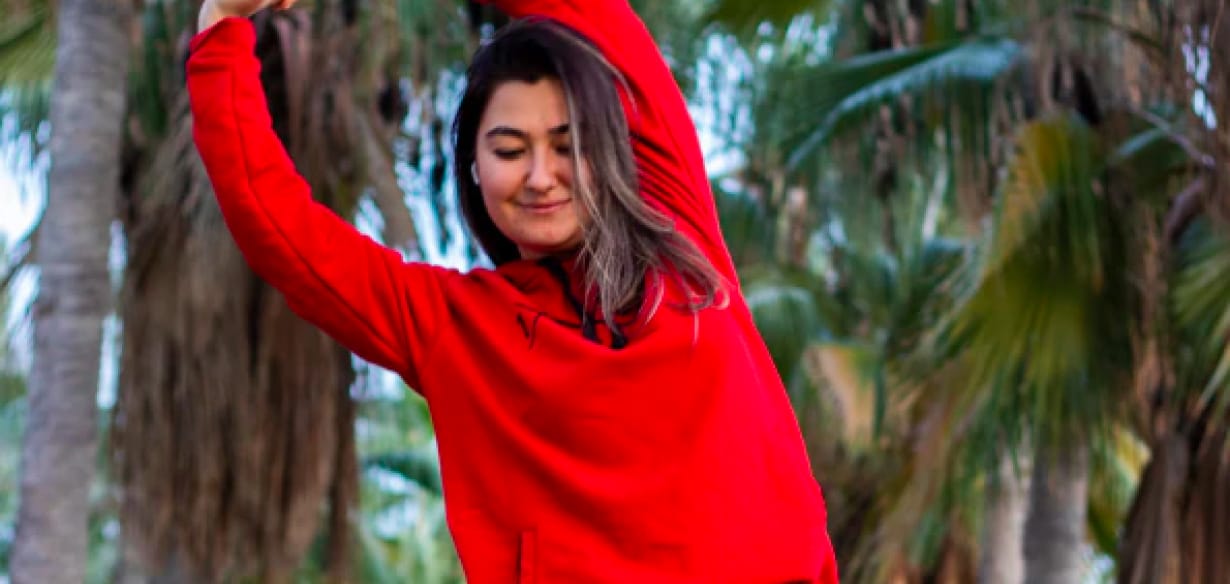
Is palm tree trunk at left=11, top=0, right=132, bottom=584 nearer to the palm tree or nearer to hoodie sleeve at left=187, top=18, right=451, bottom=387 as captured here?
hoodie sleeve at left=187, top=18, right=451, bottom=387

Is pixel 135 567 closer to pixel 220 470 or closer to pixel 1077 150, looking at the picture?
pixel 220 470

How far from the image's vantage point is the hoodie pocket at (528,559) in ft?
6.94

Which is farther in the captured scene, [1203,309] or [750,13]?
[750,13]

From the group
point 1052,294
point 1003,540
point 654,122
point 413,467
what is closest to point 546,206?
point 654,122

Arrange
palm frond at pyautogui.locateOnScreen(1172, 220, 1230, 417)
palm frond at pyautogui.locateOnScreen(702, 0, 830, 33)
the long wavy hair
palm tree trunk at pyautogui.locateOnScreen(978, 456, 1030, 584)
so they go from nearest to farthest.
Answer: the long wavy hair < palm frond at pyautogui.locateOnScreen(1172, 220, 1230, 417) < palm frond at pyautogui.locateOnScreen(702, 0, 830, 33) < palm tree trunk at pyautogui.locateOnScreen(978, 456, 1030, 584)

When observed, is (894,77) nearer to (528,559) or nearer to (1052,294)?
(1052,294)

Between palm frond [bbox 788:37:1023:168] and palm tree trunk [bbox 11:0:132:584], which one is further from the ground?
palm frond [bbox 788:37:1023:168]

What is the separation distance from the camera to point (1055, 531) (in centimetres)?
866

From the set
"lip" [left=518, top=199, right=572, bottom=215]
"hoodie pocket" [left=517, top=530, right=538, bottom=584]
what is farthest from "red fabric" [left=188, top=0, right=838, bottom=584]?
"lip" [left=518, top=199, right=572, bottom=215]

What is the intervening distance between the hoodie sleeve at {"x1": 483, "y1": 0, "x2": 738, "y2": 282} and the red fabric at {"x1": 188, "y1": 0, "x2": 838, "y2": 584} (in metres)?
0.18

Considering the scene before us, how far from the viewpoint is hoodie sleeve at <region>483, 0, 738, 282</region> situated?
238 centimetres

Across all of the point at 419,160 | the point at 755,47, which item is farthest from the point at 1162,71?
the point at 419,160

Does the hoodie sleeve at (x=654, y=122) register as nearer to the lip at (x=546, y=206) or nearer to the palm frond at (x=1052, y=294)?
the lip at (x=546, y=206)

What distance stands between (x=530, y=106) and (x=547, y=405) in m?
0.41
